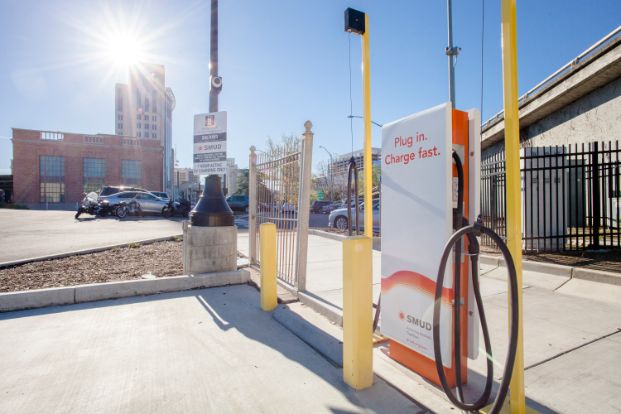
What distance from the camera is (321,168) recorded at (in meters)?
54.4

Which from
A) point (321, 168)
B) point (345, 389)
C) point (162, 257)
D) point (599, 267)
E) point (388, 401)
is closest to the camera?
point (388, 401)

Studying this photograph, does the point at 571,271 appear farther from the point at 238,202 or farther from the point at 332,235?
the point at 238,202

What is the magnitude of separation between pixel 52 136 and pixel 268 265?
181ft

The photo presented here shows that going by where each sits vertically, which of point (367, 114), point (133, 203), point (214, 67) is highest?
point (214, 67)

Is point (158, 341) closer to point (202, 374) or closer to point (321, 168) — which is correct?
point (202, 374)

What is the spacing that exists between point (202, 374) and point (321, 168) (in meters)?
52.2

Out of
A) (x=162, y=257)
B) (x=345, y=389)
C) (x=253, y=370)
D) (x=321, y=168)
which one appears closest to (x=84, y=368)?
(x=253, y=370)

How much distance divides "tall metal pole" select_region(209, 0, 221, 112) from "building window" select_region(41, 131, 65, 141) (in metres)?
50.7

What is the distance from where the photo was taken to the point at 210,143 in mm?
7027

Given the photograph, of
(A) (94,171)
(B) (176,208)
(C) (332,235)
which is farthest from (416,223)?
(A) (94,171)

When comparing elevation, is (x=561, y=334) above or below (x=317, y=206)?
below

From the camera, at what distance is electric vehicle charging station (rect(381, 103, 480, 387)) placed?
7.90ft

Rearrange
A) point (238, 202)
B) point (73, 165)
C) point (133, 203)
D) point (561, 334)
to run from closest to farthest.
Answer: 1. point (561, 334)
2. point (133, 203)
3. point (238, 202)
4. point (73, 165)

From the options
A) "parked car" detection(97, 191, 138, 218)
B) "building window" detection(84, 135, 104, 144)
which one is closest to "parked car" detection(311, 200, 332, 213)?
"parked car" detection(97, 191, 138, 218)
